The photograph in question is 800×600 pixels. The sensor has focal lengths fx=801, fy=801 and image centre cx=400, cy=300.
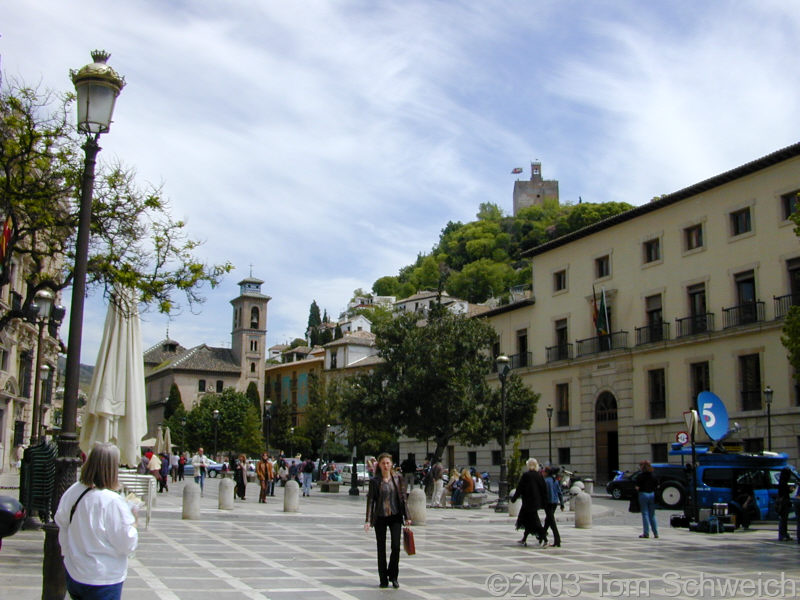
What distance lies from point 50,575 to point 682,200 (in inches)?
1437

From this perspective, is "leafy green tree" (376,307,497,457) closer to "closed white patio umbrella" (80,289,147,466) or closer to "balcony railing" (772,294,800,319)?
"balcony railing" (772,294,800,319)

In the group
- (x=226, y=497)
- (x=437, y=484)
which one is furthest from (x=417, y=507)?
(x=437, y=484)

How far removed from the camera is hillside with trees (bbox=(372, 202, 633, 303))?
11888cm

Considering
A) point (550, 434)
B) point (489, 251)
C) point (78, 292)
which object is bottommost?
point (550, 434)

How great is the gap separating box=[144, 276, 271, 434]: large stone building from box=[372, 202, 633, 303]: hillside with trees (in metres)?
26.5

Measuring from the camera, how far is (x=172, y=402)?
99938 mm

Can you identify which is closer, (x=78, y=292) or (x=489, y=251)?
(x=78, y=292)

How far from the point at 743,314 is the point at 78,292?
32015 mm

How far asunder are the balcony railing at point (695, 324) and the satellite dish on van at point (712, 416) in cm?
1568

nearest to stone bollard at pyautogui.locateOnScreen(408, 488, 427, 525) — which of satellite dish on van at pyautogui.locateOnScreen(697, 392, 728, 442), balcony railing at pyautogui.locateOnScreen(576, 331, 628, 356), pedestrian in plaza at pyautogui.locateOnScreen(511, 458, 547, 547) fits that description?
pedestrian in plaza at pyautogui.locateOnScreen(511, 458, 547, 547)

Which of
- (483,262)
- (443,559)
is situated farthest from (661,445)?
(483,262)

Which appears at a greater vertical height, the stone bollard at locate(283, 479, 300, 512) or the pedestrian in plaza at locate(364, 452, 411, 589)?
the pedestrian in plaza at locate(364, 452, 411, 589)

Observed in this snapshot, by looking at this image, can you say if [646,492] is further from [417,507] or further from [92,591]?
[92,591]

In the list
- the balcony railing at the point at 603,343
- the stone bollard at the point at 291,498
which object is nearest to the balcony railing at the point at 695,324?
the balcony railing at the point at 603,343
